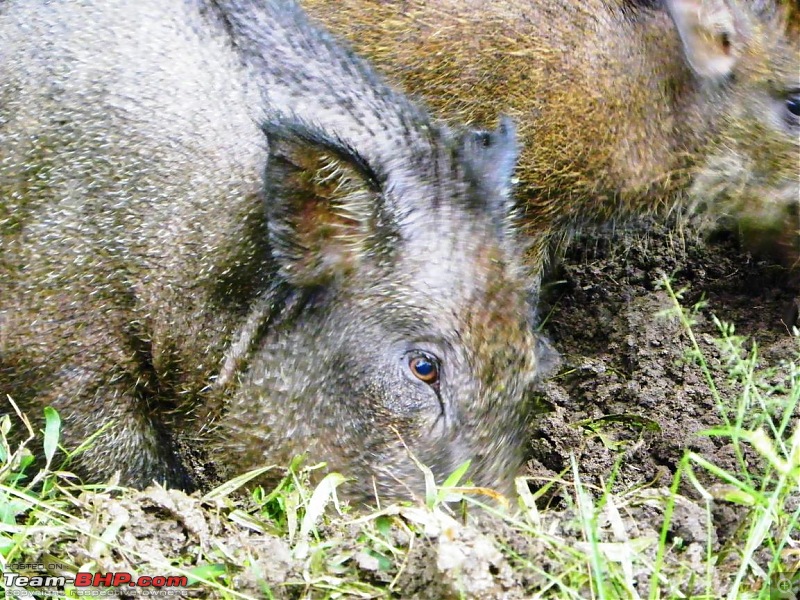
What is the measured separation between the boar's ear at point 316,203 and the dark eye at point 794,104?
2086 millimetres

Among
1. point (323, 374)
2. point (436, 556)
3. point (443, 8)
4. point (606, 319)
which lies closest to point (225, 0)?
point (443, 8)

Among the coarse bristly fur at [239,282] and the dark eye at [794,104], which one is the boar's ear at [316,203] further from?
the dark eye at [794,104]

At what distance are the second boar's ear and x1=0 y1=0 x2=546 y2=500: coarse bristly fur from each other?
1549 mm

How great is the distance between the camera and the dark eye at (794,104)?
15.7ft

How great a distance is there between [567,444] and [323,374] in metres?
0.98

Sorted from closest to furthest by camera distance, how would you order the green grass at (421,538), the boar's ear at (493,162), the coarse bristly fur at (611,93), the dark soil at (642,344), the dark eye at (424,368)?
the green grass at (421,538) → the dark eye at (424,368) → the boar's ear at (493,162) → the dark soil at (642,344) → the coarse bristly fur at (611,93)

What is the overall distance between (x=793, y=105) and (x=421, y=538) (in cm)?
287

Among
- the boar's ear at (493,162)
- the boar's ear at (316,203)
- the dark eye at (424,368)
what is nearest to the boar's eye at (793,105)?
the boar's ear at (493,162)

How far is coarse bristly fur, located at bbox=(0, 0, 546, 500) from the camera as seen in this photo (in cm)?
354

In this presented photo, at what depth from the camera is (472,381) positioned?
354 cm

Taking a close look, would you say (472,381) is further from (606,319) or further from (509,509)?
(606,319)

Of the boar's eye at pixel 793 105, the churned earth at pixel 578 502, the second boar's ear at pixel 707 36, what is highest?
the second boar's ear at pixel 707 36

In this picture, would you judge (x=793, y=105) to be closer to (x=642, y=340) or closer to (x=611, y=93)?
(x=611, y=93)

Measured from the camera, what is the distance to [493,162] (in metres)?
3.92
